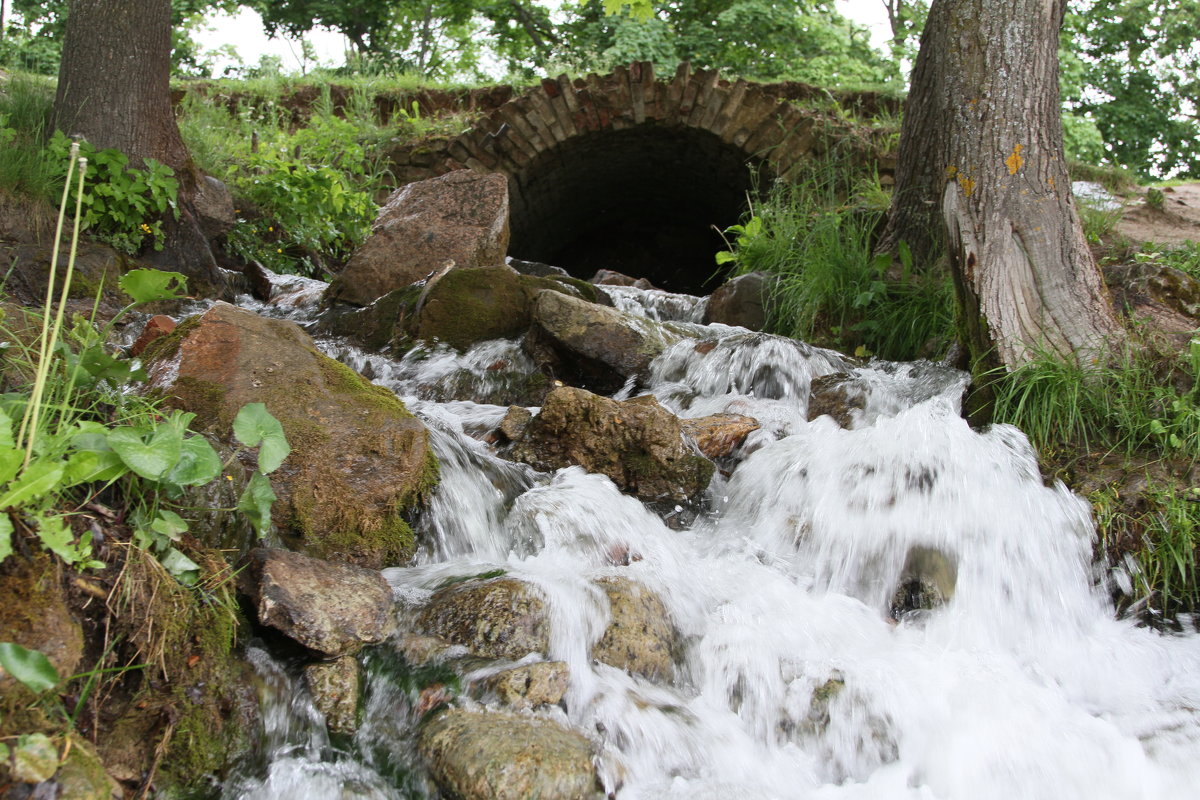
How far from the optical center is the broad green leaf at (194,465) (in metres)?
1.96

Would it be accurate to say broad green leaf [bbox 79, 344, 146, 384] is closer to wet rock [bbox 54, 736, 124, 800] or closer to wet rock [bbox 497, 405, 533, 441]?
wet rock [bbox 54, 736, 124, 800]

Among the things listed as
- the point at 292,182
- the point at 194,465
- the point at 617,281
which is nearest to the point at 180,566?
the point at 194,465

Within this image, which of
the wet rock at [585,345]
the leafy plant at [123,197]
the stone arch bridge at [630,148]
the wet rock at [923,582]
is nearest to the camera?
the wet rock at [923,582]

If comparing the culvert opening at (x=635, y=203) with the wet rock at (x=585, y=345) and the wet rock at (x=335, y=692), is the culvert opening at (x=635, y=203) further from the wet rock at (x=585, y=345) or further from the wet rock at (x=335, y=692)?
the wet rock at (x=335, y=692)

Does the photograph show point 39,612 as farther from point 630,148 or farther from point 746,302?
point 630,148

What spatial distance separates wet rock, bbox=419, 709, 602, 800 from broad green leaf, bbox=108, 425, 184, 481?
32.7 inches

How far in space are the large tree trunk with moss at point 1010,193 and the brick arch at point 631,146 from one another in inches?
121

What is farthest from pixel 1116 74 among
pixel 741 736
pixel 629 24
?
pixel 741 736

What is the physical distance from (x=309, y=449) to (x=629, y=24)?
13183mm

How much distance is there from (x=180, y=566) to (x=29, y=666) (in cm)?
49

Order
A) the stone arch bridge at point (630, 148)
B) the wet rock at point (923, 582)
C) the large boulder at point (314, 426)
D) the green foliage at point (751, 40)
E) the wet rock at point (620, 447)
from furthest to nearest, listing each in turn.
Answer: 1. the green foliage at point (751, 40)
2. the stone arch bridge at point (630, 148)
3. the wet rock at point (620, 447)
4. the wet rock at point (923, 582)
5. the large boulder at point (314, 426)

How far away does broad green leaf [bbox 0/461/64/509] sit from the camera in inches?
63.0

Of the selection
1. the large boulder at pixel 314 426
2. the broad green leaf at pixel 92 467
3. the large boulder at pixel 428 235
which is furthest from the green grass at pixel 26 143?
the broad green leaf at pixel 92 467

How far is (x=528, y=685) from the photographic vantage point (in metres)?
2.16
